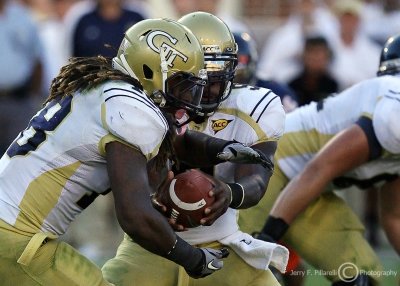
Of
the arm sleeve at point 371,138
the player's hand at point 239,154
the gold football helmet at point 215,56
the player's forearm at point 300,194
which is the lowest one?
the player's forearm at point 300,194

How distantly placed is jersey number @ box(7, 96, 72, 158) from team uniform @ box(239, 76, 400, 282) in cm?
164

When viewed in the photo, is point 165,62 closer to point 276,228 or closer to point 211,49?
point 211,49

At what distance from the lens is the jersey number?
414cm

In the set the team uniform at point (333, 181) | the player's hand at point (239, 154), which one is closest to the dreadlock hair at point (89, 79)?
the player's hand at point (239, 154)

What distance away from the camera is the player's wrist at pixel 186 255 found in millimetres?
4055

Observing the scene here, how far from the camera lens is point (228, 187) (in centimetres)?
439

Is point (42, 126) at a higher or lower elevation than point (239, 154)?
higher

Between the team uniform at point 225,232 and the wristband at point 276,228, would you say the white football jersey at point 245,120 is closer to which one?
the team uniform at point 225,232

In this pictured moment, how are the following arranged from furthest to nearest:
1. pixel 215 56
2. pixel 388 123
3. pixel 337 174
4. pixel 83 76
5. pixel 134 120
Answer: pixel 337 174, pixel 388 123, pixel 215 56, pixel 83 76, pixel 134 120

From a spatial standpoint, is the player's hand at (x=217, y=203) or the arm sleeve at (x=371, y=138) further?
the arm sleeve at (x=371, y=138)

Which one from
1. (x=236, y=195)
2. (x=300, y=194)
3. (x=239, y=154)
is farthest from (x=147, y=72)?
(x=300, y=194)

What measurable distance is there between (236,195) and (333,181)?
4.11 ft

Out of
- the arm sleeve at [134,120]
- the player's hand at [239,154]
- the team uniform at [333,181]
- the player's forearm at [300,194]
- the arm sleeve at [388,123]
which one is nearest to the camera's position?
the arm sleeve at [134,120]

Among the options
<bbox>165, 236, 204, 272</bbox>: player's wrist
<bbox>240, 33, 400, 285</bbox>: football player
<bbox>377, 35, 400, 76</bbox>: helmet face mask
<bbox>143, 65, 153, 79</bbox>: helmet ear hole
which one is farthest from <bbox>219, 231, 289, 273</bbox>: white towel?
<bbox>377, 35, 400, 76</bbox>: helmet face mask
